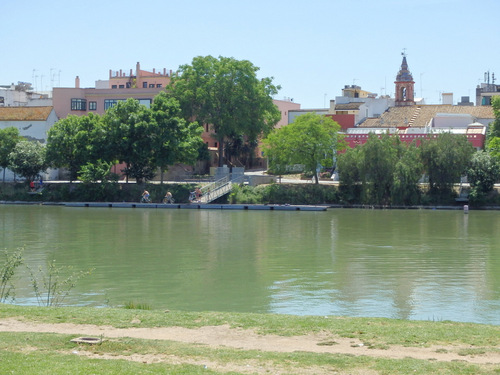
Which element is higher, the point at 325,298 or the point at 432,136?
the point at 432,136

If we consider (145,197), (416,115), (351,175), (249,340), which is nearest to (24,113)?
(145,197)

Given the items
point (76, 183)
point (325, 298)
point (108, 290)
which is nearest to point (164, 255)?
point (108, 290)

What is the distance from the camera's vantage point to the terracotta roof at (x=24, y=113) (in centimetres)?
7931

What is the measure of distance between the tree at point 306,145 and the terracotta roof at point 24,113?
26.9 m

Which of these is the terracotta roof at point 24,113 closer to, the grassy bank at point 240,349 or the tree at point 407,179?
Answer: the tree at point 407,179

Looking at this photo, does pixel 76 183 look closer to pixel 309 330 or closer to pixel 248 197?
pixel 248 197

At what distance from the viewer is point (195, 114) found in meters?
74.8

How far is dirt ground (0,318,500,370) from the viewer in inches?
457

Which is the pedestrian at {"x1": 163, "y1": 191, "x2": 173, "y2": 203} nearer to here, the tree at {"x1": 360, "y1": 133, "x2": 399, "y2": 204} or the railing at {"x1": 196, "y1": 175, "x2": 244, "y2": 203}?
the railing at {"x1": 196, "y1": 175, "x2": 244, "y2": 203}

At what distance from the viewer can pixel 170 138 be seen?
66.6 m

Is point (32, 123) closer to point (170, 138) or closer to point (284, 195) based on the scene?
point (170, 138)

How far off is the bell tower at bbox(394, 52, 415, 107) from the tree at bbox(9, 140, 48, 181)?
47.5 meters

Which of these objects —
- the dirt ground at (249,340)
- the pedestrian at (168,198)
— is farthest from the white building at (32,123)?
the dirt ground at (249,340)

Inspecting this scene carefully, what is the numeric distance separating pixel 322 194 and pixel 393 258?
3526 centimetres
